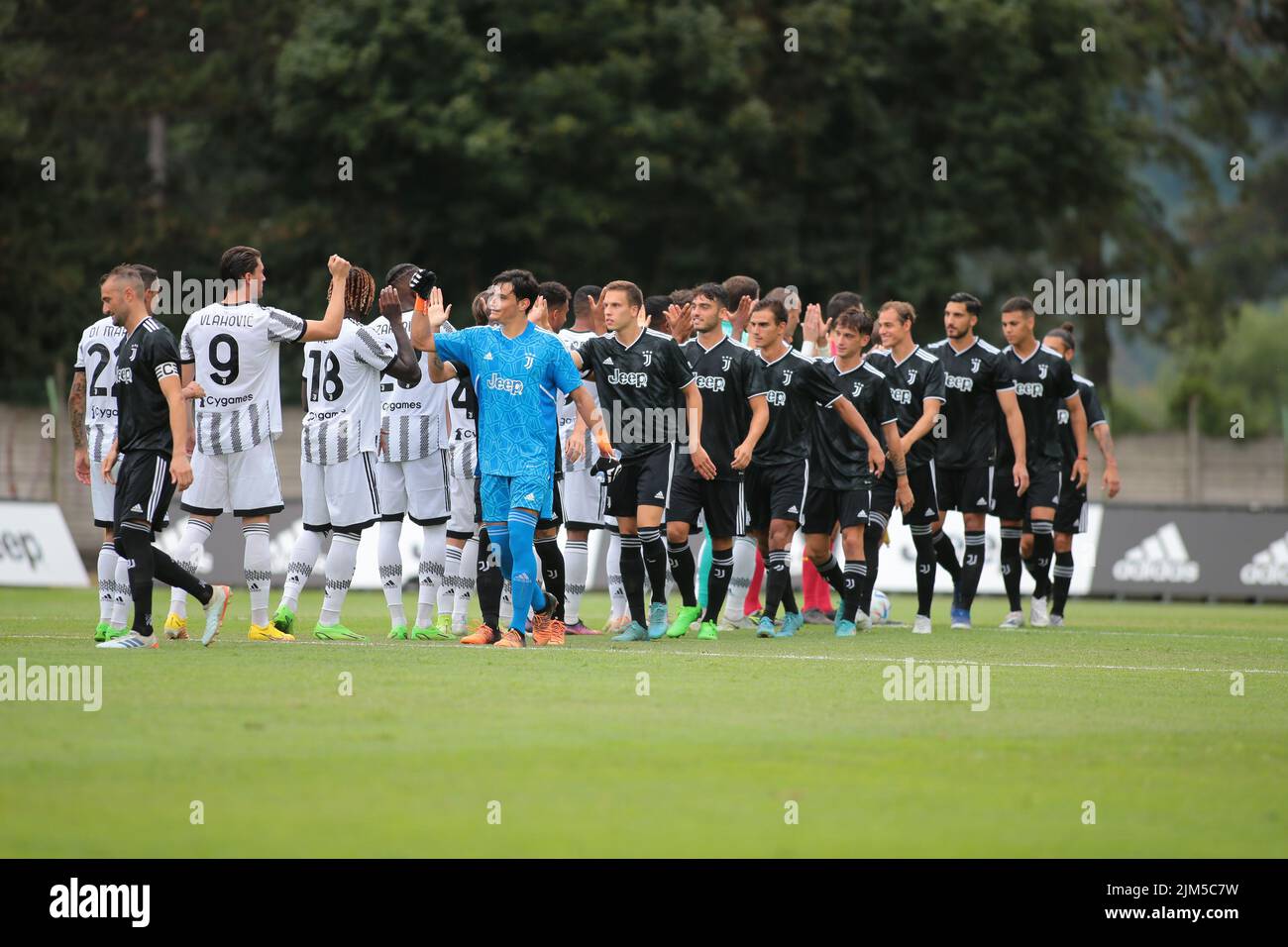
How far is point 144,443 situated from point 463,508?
3.04 m

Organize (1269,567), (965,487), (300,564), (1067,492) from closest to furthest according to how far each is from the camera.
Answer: (300,564), (965,487), (1067,492), (1269,567)

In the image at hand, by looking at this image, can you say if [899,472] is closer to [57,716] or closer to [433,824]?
[57,716]

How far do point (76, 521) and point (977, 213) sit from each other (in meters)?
17.3

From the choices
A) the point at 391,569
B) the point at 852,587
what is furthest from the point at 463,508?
the point at 852,587

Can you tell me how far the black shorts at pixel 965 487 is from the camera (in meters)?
15.3

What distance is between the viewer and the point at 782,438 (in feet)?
44.9

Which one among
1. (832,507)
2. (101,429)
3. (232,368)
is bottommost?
(832,507)

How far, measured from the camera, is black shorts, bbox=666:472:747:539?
13242 millimetres

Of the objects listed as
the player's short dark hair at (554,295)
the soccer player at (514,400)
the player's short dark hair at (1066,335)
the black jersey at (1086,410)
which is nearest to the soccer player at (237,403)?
the soccer player at (514,400)

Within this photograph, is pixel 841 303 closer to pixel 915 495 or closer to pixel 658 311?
pixel 658 311

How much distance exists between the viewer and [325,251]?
3344 cm

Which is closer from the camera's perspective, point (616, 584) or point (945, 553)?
point (616, 584)

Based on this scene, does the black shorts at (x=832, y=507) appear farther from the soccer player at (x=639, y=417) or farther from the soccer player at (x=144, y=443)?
the soccer player at (x=144, y=443)

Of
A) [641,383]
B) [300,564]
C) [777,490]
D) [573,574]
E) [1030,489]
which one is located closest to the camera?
[641,383]
